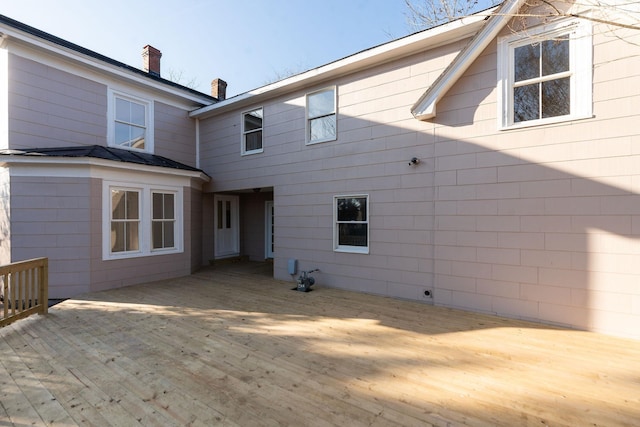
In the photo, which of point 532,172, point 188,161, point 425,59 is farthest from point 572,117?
point 188,161

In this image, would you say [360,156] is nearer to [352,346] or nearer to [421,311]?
[421,311]

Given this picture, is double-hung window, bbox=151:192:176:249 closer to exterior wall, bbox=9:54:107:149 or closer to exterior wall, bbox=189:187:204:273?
exterior wall, bbox=189:187:204:273

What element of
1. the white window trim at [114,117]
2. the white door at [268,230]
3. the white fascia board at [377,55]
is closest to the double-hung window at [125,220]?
the white window trim at [114,117]

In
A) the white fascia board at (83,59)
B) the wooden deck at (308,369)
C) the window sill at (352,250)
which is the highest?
the white fascia board at (83,59)

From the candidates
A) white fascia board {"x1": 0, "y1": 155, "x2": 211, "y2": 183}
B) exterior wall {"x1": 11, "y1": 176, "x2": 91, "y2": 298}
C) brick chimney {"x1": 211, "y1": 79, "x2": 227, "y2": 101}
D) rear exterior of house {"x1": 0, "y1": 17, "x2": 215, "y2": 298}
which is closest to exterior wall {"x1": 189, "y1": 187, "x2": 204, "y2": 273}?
rear exterior of house {"x1": 0, "y1": 17, "x2": 215, "y2": 298}

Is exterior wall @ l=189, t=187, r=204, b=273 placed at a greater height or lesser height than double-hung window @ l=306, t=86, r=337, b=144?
lesser

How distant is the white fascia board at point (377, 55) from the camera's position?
5270 mm

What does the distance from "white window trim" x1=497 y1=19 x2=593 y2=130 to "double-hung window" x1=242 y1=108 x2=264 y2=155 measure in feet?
19.5

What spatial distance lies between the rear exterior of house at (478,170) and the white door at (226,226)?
11.7 ft

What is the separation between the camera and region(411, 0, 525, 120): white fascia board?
4.69 metres

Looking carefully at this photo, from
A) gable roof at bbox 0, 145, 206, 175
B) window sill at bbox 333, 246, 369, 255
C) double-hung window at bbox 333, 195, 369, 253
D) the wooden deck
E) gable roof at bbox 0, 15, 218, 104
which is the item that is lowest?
the wooden deck

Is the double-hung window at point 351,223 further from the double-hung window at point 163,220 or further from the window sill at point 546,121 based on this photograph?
the double-hung window at point 163,220

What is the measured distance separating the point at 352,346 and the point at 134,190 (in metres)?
6.47

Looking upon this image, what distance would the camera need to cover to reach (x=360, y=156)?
6.59m
